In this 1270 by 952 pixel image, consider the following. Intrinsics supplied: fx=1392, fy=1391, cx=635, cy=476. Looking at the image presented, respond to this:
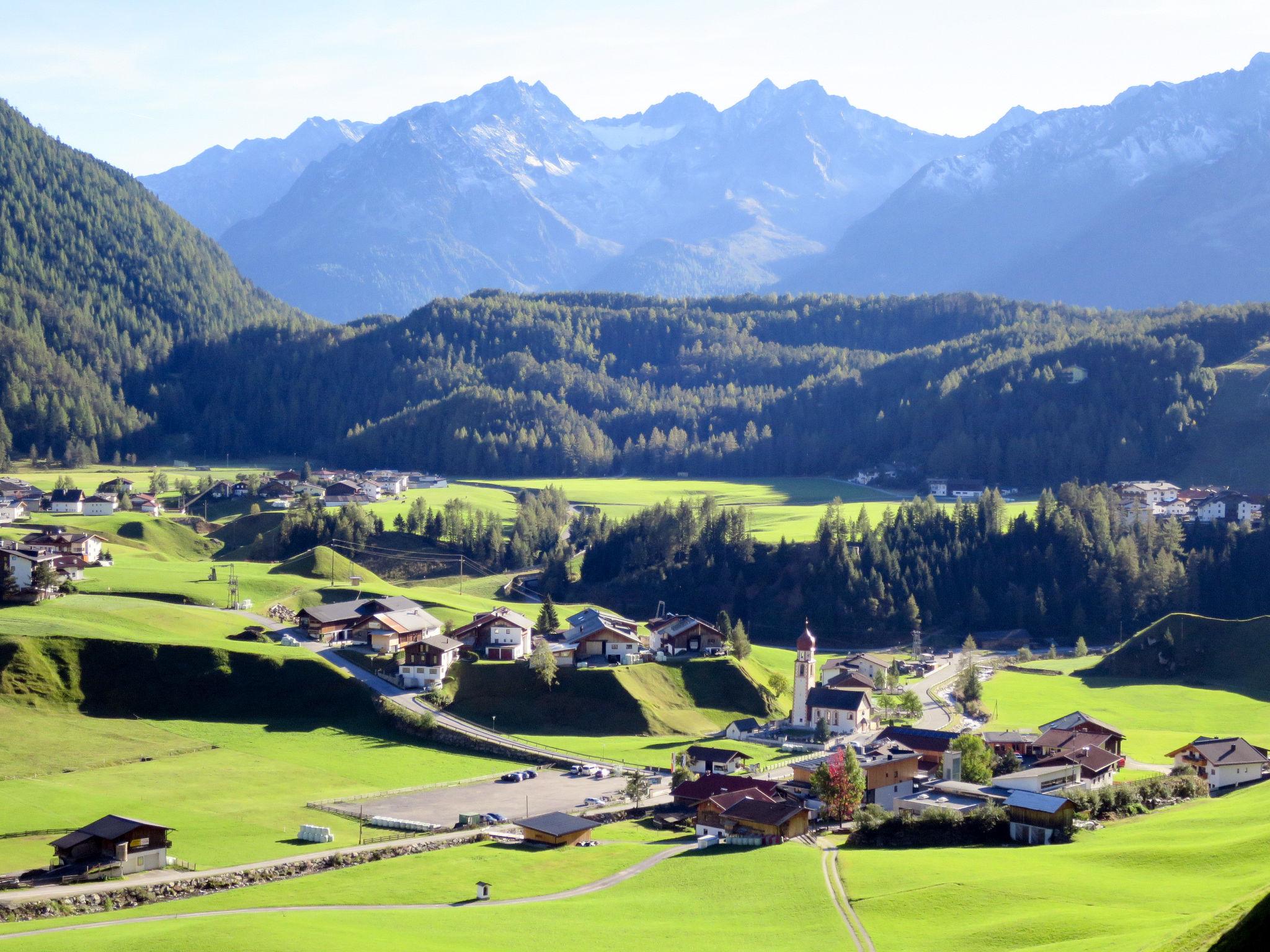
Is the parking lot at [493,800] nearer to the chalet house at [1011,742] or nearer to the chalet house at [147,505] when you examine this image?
the chalet house at [1011,742]

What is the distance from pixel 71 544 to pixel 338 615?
29561mm

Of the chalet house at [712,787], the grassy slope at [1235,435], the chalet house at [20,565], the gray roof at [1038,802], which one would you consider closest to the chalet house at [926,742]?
the chalet house at [712,787]

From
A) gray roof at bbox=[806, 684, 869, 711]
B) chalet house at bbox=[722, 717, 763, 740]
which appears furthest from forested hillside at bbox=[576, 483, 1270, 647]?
chalet house at bbox=[722, 717, 763, 740]

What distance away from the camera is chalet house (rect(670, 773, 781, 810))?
59938mm

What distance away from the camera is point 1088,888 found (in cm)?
4303

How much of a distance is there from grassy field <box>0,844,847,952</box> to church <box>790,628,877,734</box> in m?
25.9

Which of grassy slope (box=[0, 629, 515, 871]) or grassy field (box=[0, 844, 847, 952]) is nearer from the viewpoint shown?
Answer: grassy field (box=[0, 844, 847, 952])

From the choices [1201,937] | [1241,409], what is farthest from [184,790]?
[1241,409]

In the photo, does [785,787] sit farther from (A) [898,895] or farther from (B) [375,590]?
(B) [375,590]

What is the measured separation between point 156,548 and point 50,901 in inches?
3363

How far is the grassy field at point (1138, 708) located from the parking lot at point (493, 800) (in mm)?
24755

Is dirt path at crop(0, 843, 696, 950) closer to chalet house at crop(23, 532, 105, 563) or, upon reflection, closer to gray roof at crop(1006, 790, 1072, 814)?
gray roof at crop(1006, 790, 1072, 814)

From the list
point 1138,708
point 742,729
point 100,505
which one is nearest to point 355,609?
point 742,729

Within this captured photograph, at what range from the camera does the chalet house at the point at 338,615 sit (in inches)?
3430
